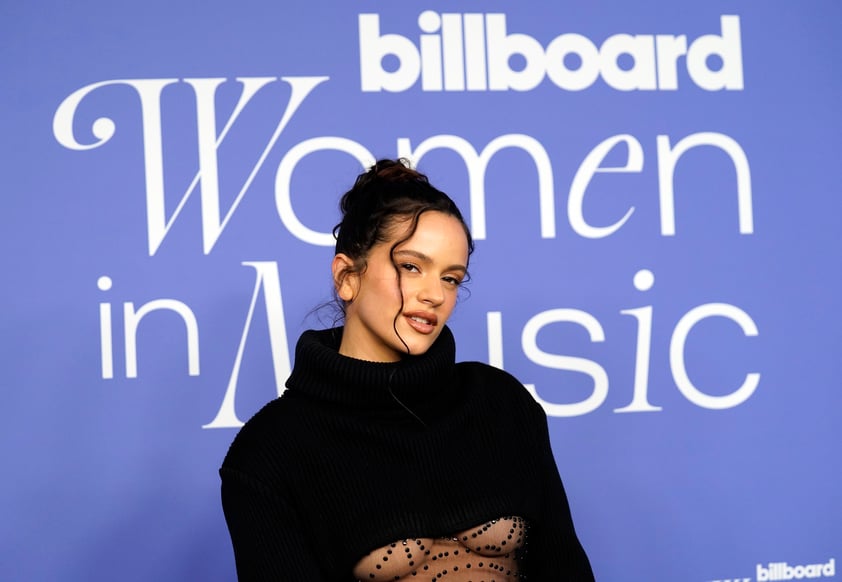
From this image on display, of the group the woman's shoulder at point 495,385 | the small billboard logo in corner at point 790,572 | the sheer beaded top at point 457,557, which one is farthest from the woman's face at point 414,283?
the small billboard logo in corner at point 790,572

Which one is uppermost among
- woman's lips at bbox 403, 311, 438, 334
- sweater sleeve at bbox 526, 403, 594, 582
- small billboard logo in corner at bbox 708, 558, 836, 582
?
woman's lips at bbox 403, 311, 438, 334

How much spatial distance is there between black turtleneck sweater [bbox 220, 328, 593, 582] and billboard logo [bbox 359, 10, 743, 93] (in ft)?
2.70

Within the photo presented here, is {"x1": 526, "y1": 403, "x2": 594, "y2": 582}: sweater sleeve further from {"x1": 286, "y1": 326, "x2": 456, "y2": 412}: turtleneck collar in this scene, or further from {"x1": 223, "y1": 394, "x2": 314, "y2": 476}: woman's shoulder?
{"x1": 223, "y1": 394, "x2": 314, "y2": 476}: woman's shoulder

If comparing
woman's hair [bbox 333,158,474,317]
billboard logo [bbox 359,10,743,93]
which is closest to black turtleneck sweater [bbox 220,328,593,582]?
woman's hair [bbox 333,158,474,317]

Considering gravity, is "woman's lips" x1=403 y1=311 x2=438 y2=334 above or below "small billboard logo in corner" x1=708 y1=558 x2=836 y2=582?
above

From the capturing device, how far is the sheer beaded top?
1323mm

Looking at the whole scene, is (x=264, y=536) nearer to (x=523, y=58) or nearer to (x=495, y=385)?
(x=495, y=385)

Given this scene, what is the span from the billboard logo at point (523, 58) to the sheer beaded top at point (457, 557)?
106 centimetres

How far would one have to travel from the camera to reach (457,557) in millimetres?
1360

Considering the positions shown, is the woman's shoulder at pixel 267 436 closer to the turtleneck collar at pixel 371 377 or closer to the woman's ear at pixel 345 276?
the turtleneck collar at pixel 371 377

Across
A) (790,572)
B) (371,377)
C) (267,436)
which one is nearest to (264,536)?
(267,436)

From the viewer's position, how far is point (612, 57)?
2.18m

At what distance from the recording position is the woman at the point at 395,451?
132 cm

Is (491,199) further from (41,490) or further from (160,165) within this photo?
(41,490)
